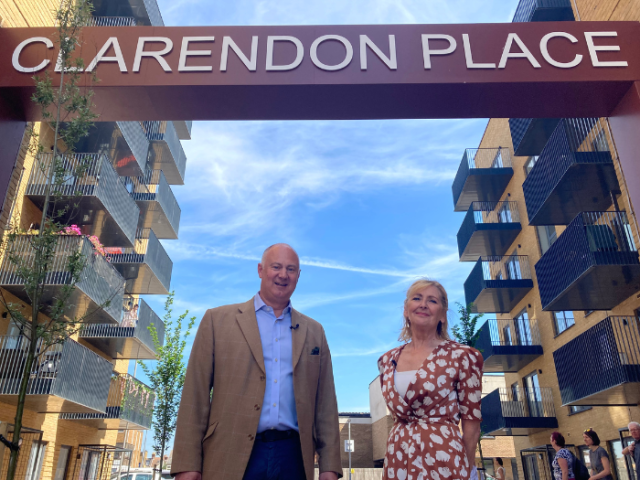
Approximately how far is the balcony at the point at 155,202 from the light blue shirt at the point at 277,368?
19.5 m

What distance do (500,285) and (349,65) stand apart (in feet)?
54.2

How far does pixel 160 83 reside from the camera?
677cm

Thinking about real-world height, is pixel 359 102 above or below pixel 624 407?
above

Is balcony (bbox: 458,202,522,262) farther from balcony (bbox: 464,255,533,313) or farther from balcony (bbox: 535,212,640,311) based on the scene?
balcony (bbox: 535,212,640,311)

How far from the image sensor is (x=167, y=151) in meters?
24.5

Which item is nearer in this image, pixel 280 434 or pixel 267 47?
pixel 280 434

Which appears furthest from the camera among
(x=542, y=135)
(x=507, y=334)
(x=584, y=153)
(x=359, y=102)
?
(x=507, y=334)

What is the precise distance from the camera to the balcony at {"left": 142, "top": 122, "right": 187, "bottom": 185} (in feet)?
77.0

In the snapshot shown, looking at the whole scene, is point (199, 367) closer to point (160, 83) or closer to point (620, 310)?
point (160, 83)

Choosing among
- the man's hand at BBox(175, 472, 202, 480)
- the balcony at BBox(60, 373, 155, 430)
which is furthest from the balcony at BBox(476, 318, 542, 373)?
the man's hand at BBox(175, 472, 202, 480)

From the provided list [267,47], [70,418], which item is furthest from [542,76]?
[70,418]

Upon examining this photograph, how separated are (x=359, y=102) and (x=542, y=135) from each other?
45.6 feet

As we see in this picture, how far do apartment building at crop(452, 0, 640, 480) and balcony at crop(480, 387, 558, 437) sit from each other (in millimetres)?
45

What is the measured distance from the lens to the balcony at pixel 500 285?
21422 millimetres
